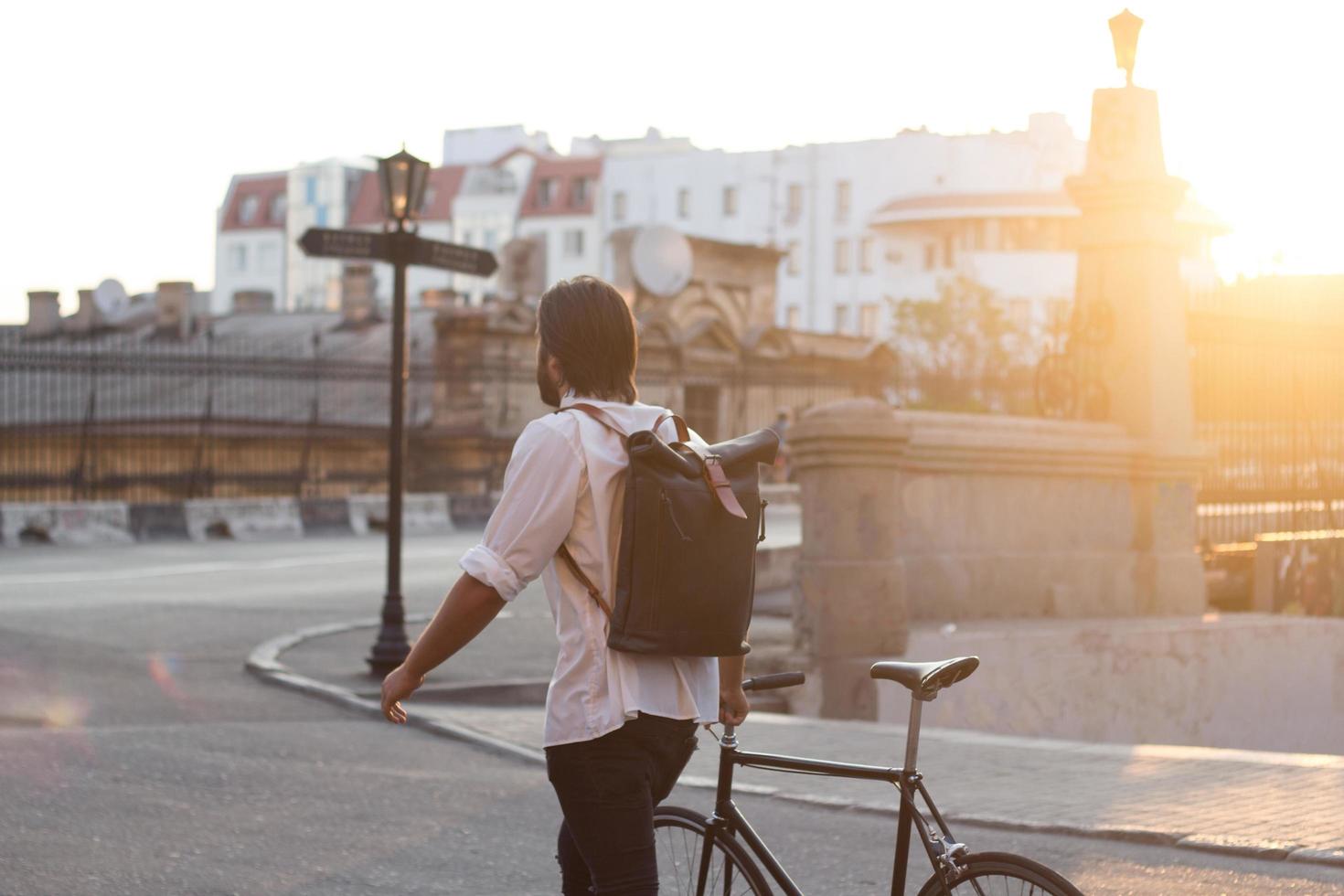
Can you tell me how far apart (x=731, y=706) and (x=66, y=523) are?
21645 mm

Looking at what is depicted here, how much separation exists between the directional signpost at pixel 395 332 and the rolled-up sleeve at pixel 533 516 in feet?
28.0

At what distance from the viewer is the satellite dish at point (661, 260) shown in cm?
4531

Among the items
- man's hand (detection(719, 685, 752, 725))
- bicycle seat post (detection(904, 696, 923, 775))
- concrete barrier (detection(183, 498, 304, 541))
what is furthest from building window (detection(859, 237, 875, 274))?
bicycle seat post (detection(904, 696, 923, 775))

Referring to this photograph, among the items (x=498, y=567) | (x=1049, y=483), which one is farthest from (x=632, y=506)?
(x=1049, y=483)

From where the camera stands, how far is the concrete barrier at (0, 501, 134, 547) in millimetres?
23766

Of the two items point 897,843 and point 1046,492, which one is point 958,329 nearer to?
Result: point 1046,492

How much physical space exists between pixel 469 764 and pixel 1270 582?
27.0ft

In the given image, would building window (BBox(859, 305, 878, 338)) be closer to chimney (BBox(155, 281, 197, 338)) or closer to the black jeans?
chimney (BBox(155, 281, 197, 338))

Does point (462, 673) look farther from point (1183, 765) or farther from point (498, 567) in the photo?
point (498, 567)

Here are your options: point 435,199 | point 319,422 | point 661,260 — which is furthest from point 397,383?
point 435,199

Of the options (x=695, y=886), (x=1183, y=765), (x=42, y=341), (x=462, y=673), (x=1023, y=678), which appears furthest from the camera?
(x=42, y=341)

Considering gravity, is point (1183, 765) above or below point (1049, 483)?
below

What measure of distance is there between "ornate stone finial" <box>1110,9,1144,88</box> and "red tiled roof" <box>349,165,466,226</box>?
96.6 metres

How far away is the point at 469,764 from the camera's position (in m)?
9.20
